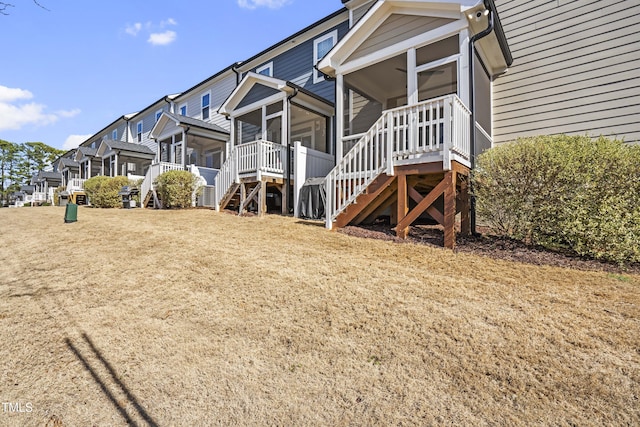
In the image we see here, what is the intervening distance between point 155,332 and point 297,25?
45.6 ft

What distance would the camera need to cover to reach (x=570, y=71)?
736 cm

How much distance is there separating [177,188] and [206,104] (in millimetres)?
8282

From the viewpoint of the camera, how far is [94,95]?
12.7m

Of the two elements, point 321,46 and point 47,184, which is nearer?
point 321,46

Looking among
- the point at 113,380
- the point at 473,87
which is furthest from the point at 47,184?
the point at 473,87

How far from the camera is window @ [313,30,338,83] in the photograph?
12320 mm

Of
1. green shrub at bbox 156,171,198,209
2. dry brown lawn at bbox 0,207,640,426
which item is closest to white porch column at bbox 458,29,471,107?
dry brown lawn at bbox 0,207,640,426

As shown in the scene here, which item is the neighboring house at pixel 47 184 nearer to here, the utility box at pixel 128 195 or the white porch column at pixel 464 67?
the utility box at pixel 128 195

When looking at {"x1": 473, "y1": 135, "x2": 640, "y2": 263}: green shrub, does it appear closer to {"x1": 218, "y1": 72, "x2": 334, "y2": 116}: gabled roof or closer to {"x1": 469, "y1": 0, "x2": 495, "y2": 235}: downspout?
{"x1": 469, "y1": 0, "x2": 495, "y2": 235}: downspout

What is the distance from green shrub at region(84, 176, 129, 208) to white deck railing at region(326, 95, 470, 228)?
13042 mm

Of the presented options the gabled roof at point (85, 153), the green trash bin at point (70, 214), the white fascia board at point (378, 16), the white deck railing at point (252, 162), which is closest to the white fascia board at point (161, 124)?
the white deck railing at point (252, 162)

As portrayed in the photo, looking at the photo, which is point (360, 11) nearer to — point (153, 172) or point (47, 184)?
point (153, 172)

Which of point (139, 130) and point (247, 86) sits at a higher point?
point (139, 130)

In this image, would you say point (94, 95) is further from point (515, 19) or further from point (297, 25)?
point (515, 19)
